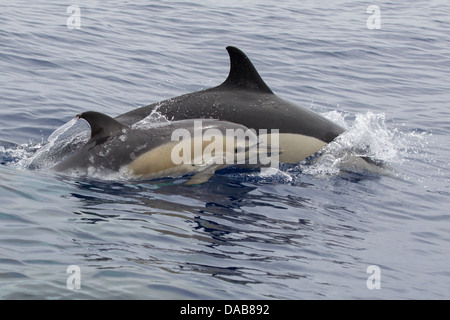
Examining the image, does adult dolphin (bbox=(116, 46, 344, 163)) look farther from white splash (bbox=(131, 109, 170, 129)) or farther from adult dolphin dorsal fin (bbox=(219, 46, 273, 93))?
white splash (bbox=(131, 109, 170, 129))

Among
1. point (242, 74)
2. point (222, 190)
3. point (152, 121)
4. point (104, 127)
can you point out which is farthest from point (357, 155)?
point (104, 127)

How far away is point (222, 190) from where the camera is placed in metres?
9.17

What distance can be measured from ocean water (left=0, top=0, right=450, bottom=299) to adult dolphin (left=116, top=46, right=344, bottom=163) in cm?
33

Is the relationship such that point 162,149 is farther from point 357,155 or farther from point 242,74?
point 357,155

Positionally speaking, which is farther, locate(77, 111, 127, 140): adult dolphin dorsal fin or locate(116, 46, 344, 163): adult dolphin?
locate(116, 46, 344, 163): adult dolphin

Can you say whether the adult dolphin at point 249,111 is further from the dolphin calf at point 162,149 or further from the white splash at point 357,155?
the dolphin calf at point 162,149

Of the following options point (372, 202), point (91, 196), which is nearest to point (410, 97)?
point (372, 202)

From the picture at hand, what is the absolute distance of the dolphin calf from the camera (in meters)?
9.14

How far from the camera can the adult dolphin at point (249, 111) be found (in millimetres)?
10234

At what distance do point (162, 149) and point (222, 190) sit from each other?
36.7 inches

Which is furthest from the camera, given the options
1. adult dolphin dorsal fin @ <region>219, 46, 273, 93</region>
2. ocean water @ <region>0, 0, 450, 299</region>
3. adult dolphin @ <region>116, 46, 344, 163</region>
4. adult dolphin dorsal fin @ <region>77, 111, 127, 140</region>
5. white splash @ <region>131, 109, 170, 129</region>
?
adult dolphin dorsal fin @ <region>219, 46, 273, 93</region>

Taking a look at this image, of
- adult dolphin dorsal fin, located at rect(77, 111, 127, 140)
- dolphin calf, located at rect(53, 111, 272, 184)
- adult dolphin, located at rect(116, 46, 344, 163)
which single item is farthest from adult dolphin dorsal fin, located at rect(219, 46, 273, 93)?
adult dolphin dorsal fin, located at rect(77, 111, 127, 140)
